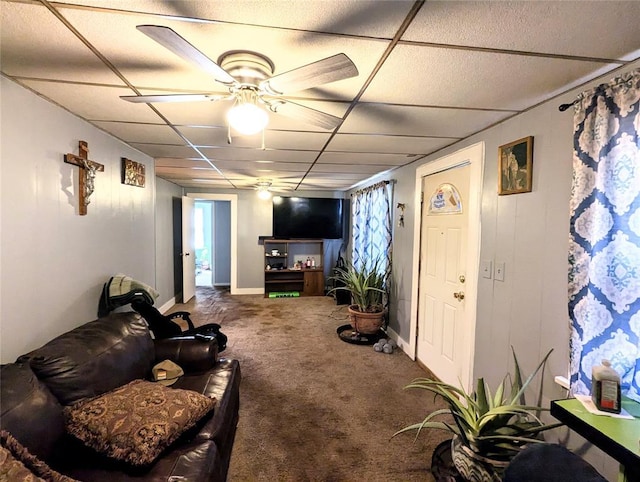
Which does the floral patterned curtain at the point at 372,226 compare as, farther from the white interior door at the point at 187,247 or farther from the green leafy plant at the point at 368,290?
the white interior door at the point at 187,247

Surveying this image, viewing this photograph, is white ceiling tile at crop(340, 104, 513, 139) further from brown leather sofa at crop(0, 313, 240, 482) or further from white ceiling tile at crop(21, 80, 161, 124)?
brown leather sofa at crop(0, 313, 240, 482)

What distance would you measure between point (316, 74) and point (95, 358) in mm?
1749

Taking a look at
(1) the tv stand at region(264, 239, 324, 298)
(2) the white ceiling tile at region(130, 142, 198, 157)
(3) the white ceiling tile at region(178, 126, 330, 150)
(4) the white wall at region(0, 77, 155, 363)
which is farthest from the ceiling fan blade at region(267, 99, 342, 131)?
(1) the tv stand at region(264, 239, 324, 298)

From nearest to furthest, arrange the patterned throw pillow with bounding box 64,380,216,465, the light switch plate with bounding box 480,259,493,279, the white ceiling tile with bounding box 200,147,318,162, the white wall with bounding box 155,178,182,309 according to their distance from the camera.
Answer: the patterned throw pillow with bounding box 64,380,216,465 < the light switch plate with bounding box 480,259,493,279 < the white ceiling tile with bounding box 200,147,318,162 < the white wall with bounding box 155,178,182,309

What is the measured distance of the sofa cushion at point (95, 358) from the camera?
1.45 meters

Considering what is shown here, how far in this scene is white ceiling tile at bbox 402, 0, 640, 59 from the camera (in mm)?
1045

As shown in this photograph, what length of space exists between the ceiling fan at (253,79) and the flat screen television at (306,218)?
15.4ft

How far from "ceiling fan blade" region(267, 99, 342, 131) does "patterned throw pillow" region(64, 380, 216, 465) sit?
5.04 feet

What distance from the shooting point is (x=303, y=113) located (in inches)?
65.2

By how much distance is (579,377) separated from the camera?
1.52 meters

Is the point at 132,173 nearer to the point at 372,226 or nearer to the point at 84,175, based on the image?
the point at 84,175

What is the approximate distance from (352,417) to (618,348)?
5.71 feet

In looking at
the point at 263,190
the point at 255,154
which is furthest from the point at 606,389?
the point at 263,190

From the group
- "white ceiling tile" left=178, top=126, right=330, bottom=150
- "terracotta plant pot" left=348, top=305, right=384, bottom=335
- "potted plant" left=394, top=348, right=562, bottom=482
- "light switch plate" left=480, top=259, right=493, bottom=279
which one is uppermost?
"white ceiling tile" left=178, top=126, right=330, bottom=150
